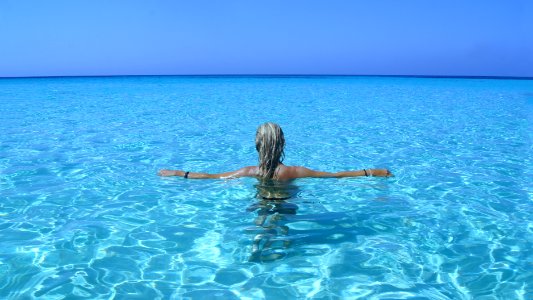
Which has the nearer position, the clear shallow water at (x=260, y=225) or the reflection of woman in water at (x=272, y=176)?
the clear shallow water at (x=260, y=225)

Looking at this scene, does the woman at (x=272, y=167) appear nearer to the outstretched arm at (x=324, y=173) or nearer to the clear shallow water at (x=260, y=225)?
the outstretched arm at (x=324, y=173)

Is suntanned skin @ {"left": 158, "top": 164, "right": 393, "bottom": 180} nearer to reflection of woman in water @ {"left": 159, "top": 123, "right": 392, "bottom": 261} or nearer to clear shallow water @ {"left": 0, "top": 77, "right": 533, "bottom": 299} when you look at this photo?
reflection of woman in water @ {"left": 159, "top": 123, "right": 392, "bottom": 261}

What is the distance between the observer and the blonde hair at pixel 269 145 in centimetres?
392

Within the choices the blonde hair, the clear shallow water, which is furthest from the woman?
the clear shallow water

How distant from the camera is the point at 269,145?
3.95m

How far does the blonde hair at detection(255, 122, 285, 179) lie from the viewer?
3.92 metres

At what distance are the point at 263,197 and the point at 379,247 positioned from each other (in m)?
1.17

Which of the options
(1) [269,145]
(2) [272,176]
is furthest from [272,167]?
(1) [269,145]

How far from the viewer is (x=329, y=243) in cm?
358

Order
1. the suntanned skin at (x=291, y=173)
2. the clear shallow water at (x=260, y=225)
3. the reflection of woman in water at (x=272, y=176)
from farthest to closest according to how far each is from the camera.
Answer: the suntanned skin at (x=291, y=173), the reflection of woman in water at (x=272, y=176), the clear shallow water at (x=260, y=225)

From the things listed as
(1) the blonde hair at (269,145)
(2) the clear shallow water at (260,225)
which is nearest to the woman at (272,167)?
(1) the blonde hair at (269,145)

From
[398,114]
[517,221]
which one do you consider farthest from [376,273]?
[398,114]

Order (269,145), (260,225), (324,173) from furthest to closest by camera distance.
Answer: (324,173) < (269,145) < (260,225)

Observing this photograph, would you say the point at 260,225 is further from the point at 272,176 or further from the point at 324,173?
the point at 324,173
